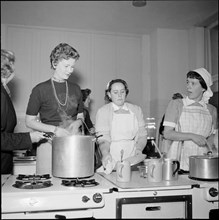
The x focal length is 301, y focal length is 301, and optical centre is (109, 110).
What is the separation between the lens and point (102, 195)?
1.01m

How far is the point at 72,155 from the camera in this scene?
1.06m

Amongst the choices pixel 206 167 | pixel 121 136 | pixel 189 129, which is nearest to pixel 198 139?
pixel 189 129

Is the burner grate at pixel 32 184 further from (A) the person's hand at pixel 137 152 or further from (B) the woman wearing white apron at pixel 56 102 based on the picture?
(A) the person's hand at pixel 137 152

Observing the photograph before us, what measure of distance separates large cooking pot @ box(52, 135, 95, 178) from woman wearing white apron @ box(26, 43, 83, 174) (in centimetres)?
23

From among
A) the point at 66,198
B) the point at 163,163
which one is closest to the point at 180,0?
the point at 163,163

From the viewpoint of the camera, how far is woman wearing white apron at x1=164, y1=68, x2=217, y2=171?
145cm

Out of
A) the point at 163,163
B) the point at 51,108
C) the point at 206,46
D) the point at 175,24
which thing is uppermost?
the point at 175,24

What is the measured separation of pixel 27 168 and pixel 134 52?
4.34 ft

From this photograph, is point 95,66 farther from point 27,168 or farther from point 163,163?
→ point 163,163

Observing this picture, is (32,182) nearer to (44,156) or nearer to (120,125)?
(44,156)

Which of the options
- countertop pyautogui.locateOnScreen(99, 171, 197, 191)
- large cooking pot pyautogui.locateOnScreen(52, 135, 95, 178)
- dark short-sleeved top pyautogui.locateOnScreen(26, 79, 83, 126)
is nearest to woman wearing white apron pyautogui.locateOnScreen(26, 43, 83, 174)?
dark short-sleeved top pyautogui.locateOnScreen(26, 79, 83, 126)

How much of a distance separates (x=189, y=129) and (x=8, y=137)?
0.87 meters

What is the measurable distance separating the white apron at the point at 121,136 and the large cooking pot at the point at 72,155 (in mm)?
414

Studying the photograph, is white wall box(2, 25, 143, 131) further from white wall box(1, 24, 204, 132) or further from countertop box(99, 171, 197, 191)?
countertop box(99, 171, 197, 191)
